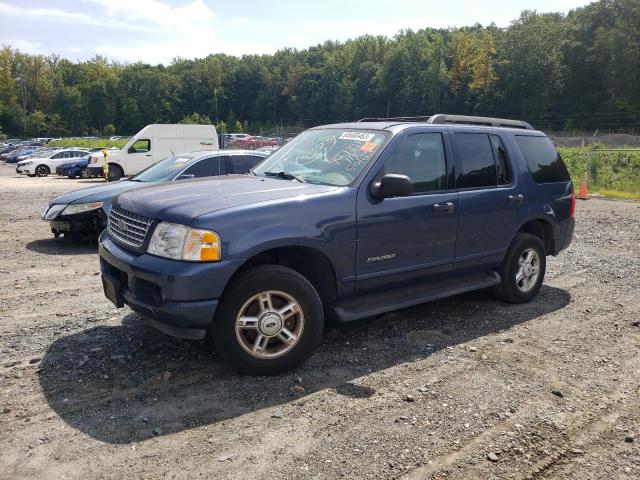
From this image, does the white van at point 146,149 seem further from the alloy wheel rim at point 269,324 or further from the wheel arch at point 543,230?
the alloy wheel rim at point 269,324

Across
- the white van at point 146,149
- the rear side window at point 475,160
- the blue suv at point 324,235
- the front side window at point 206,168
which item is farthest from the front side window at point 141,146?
the rear side window at point 475,160

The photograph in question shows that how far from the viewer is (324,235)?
13.5 ft

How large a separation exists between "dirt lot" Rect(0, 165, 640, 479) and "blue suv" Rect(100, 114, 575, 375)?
0.39 metres

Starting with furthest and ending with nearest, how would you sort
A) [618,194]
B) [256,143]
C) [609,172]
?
[256,143] < [609,172] < [618,194]

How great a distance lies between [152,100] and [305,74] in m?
34.1

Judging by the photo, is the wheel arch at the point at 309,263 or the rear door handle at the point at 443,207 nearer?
the wheel arch at the point at 309,263

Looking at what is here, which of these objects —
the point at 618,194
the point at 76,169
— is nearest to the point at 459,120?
the point at 618,194

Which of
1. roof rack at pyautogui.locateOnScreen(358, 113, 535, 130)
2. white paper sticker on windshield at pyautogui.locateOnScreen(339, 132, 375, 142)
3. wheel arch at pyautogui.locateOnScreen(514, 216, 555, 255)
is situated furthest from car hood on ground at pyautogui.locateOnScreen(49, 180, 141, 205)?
wheel arch at pyautogui.locateOnScreen(514, 216, 555, 255)

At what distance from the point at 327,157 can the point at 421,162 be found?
0.87m

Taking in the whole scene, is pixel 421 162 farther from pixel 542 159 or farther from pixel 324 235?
pixel 542 159

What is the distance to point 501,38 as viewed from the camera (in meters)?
94.1

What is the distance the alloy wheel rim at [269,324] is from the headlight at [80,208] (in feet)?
18.1

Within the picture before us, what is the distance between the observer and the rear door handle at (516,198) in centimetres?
557

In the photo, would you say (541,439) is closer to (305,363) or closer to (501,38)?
(305,363)
